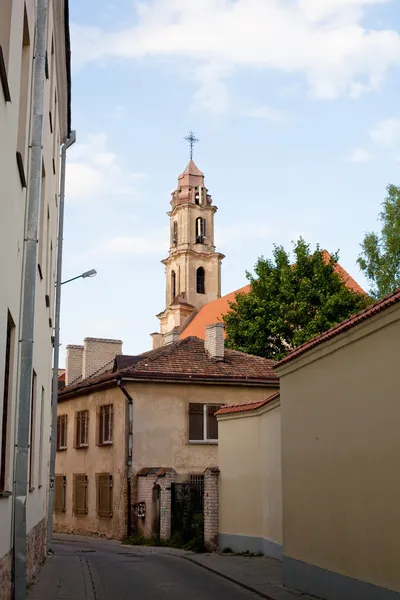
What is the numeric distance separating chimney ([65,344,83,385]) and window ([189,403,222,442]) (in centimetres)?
1159

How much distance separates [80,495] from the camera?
32.8m

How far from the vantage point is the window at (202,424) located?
29.7 m

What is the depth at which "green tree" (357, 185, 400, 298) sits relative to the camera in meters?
38.5

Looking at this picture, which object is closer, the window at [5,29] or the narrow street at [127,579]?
the window at [5,29]

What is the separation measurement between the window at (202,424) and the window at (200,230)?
50777 mm

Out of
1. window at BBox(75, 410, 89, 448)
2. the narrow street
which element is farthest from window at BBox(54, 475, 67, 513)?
the narrow street

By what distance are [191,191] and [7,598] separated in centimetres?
7471

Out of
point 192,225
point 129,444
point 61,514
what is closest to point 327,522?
point 129,444

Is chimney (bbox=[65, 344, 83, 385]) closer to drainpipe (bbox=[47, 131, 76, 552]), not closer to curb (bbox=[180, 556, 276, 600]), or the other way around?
drainpipe (bbox=[47, 131, 76, 552])

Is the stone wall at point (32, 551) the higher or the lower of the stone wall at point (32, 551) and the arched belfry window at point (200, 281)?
the lower

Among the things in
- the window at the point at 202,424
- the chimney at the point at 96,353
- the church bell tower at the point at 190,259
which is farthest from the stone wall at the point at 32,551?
the church bell tower at the point at 190,259

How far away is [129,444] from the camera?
28828 millimetres

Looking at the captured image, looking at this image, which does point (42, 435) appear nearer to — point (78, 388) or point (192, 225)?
point (78, 388)

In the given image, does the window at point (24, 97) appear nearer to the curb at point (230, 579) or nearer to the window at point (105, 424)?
the curb at point (230, 579)
